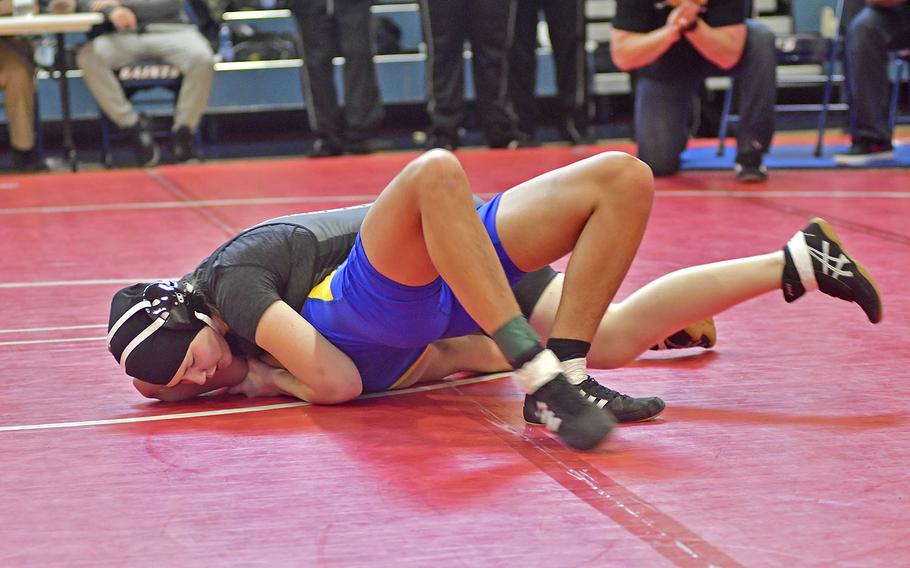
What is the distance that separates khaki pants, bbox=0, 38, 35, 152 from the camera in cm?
766

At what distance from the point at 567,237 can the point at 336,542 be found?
853 millimetres

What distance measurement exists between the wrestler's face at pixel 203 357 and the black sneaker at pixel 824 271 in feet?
3.78

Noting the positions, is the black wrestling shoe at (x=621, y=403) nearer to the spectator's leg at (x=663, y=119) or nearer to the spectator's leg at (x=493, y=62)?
the spectator's leg at (x=663, y=119)

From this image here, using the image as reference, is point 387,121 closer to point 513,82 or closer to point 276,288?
point 513,82

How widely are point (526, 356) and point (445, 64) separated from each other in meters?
5.83

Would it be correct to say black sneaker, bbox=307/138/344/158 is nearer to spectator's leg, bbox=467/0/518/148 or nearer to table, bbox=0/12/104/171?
spectator's leg, bbox=467/0/518/148

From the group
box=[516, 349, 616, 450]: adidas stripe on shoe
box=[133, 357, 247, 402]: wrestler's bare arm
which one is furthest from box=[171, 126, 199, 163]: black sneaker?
box=[516, 349, 616, 450]: adidas stripe on shoe

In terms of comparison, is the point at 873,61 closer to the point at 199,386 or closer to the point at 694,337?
the point at 694,337

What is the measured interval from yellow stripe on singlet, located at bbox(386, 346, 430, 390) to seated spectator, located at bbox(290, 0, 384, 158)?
215 inches

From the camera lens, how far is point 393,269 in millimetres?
2314

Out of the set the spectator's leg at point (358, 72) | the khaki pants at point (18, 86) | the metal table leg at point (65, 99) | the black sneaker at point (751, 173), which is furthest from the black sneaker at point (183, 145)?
the black sneaker at point (751, 173)

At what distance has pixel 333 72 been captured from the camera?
8.11 metres

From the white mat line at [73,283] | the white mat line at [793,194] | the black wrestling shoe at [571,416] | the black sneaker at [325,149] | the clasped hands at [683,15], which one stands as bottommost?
the black sneaker at [325,149]

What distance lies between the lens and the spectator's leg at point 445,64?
7.60 m
